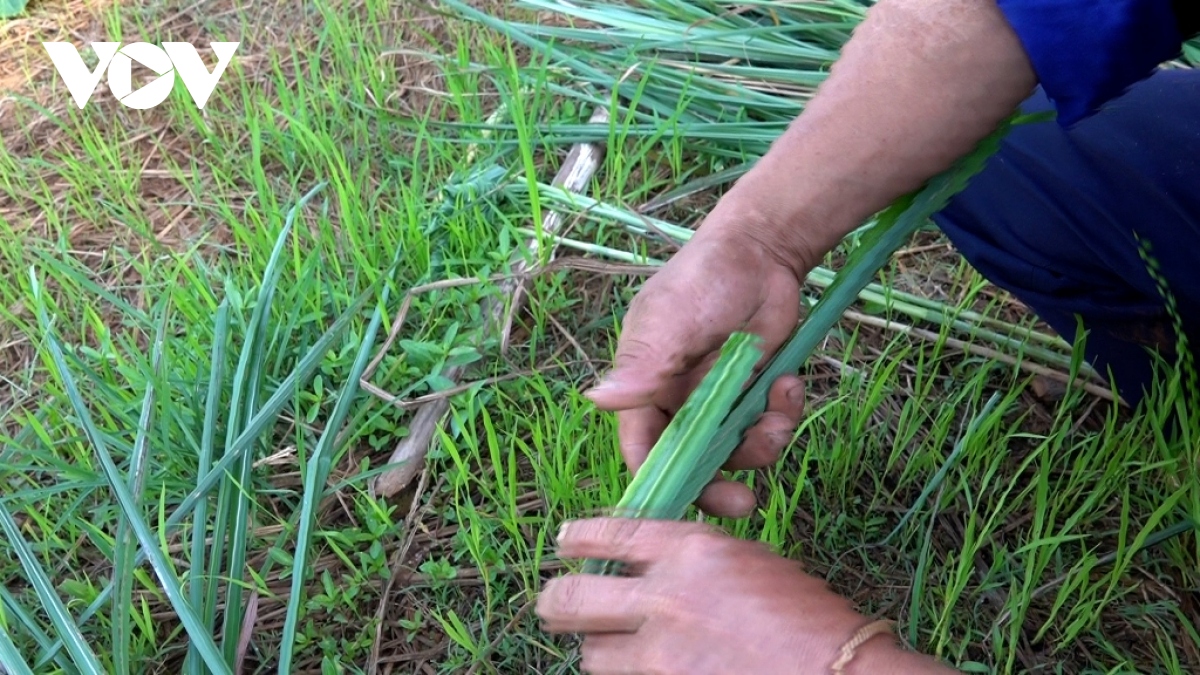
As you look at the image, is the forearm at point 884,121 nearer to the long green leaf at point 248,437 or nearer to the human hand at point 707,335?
the human hand at point 707,335

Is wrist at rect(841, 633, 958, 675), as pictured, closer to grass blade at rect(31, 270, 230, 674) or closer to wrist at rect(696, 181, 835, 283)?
wrist at rect(696, 181, 835, 283)

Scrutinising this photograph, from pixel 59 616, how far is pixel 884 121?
3.67 feet

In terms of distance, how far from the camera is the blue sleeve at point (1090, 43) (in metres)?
0.80

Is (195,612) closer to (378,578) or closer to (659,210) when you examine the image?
(378,578)

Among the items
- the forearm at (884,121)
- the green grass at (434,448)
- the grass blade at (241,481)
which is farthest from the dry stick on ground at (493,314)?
the forearm at (884,121)

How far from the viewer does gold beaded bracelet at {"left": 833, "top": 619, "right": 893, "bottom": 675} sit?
0.67 metres

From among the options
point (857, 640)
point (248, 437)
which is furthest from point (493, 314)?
point (857, 640)

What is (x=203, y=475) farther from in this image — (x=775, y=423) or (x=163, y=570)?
(x=775, y=423)

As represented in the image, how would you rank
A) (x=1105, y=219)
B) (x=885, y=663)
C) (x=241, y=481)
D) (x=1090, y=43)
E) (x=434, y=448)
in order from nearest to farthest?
(x=885, y=663) → (x=1090, y=43) → (x=1105, y=219) → (x=241, y=481) → (x=434, y=448)

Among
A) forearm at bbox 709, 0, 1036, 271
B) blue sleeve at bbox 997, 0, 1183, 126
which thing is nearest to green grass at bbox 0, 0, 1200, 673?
forearm at bbox 709, 0, 1036, 271

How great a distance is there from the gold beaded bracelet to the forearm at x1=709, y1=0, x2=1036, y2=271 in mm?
490

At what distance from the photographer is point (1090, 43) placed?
2.66ft

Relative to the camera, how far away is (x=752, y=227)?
40.6 inches

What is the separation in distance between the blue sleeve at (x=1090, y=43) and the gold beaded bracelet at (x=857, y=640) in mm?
557
